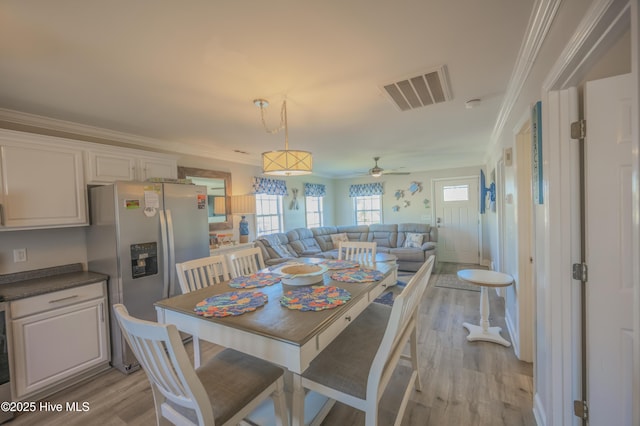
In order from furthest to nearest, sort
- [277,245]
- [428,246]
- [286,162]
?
[428,246] < [277,245] < [286,162]

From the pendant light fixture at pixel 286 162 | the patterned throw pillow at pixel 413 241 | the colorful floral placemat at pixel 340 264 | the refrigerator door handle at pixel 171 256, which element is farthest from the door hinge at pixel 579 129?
the patterned throw pillow at pixel 413 241

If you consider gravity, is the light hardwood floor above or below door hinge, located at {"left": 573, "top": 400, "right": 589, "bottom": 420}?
below

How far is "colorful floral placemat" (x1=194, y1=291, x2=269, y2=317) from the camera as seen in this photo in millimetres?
1440

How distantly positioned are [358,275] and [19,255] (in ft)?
9.82

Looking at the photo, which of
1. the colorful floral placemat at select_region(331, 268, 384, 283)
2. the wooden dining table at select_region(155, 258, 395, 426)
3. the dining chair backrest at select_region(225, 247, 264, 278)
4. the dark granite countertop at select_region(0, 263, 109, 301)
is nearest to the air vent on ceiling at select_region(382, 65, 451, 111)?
the colorful floral placemat at select_region(331, 268, 384, 283)

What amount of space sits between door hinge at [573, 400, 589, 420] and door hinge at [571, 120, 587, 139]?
1290mm

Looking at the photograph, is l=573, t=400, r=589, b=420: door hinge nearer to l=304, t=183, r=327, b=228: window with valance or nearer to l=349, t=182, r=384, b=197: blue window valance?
l=304, t=183, r=327, b=228: window with valance

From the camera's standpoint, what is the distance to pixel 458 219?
6430 millimetres

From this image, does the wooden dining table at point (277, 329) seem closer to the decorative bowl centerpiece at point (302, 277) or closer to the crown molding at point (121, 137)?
the decorative bowl centerpiece at point (302, 277)

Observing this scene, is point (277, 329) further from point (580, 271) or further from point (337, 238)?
point (337, 238)

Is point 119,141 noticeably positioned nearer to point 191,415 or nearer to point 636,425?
point 191,415

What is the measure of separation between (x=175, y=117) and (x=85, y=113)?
0.75 metres

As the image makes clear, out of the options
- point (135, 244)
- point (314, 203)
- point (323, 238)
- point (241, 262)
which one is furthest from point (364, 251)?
point (314, 203)

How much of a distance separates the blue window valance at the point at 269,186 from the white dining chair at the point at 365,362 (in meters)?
3.61
